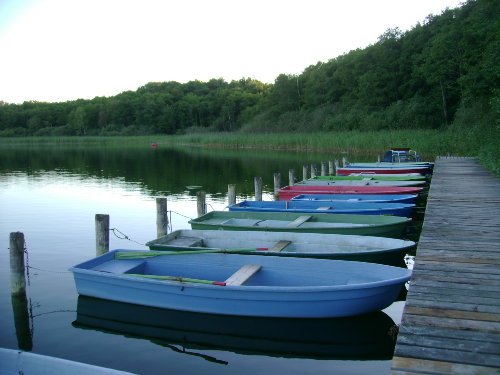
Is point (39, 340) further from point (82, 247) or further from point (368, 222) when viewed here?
point (368, 222)

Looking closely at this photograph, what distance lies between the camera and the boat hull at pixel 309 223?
8.70 m

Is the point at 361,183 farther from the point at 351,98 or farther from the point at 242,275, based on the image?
the point at 351,98

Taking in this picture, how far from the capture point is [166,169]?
28703mm

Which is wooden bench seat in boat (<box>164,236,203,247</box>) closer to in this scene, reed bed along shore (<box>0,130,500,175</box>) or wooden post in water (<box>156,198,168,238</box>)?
wooden post in water (<box>156,198,168,238</box>)

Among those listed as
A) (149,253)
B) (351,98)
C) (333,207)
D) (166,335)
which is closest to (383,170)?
(333,207)

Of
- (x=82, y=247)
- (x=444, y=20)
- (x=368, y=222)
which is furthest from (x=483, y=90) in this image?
(x=82, y=247)

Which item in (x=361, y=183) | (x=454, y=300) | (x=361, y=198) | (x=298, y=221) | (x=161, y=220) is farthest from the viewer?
(x=361, y=183)

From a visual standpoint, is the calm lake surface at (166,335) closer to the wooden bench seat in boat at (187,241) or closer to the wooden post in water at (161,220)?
the wooden bench seat in boat at (187,241)

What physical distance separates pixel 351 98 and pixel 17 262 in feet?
197

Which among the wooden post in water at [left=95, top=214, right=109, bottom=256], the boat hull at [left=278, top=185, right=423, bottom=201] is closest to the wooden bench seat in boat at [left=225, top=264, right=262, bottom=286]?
the wooden post in water at [left=95, top=214, right=109, bottom=256]

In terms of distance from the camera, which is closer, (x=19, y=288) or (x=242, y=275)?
(x=242, y=275)

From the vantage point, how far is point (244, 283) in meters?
6.08

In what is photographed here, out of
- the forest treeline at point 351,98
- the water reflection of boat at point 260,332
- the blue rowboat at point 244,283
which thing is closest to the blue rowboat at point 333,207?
the blue rowboat at point 244,283

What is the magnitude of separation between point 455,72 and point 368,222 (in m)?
39.2
